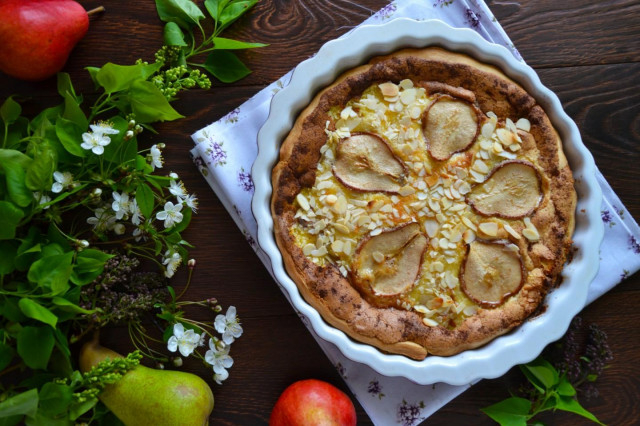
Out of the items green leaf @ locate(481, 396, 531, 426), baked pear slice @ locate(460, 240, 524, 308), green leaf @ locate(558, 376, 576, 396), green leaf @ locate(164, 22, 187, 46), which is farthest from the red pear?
green leaf @ locate(558, 376, 576, 396)

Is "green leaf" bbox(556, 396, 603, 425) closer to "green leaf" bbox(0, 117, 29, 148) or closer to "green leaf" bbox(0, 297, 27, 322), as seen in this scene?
"green leaf" bbox(0, 297, 27, 322)

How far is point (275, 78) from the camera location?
1955 millimetres

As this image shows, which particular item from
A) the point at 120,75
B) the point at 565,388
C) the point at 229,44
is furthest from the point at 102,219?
the point at 565,388

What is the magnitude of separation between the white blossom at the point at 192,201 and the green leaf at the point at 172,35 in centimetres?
49

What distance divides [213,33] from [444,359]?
1.28 m

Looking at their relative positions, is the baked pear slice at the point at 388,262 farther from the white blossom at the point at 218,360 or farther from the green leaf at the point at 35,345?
the green leaf at the point at 35,345

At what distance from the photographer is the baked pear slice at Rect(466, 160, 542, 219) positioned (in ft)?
5.52

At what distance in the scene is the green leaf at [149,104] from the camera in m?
1.73

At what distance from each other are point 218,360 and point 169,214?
0.49m

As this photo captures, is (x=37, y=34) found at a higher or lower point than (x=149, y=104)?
higher

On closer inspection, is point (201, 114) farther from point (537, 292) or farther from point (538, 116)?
point (537, 292)

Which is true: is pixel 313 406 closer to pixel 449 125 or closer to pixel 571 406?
pixel 571 406

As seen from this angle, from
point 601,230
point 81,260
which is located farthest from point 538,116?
point 81,260

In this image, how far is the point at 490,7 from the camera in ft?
6.44
